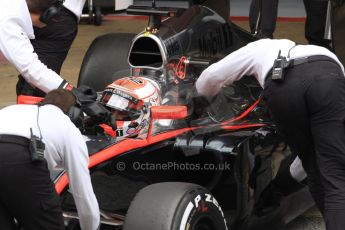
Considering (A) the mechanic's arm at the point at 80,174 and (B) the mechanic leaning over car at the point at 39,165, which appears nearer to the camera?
(B) the mechanic leaning over car at the point at 39,165

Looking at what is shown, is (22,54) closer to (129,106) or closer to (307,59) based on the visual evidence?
(129,106)

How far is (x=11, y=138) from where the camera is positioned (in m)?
2.93

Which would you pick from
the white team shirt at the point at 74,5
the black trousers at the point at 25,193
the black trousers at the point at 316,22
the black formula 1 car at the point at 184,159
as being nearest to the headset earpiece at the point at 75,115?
the black formula 1 car at the point at 184,159

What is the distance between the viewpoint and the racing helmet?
3.72 metres

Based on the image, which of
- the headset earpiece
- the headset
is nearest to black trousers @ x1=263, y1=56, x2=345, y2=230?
the headset earpiece

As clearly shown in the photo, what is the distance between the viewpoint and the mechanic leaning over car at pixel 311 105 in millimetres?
3346

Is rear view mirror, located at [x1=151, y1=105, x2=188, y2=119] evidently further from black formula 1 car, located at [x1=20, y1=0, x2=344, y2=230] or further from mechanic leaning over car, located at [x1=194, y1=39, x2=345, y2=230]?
mechanic leaning over car, located at [x1=194, y1=39, x2=345, y2=230]

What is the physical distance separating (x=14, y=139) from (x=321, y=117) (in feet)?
4.48

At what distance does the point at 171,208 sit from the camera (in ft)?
10.4

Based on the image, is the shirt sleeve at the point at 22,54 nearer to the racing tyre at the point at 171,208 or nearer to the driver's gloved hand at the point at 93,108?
the driver's gloved hand at the point at 93,108

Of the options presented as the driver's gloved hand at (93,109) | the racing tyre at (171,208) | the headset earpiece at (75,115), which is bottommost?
the racing tyre at (171,208)

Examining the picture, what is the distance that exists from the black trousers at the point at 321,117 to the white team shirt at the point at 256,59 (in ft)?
0.32

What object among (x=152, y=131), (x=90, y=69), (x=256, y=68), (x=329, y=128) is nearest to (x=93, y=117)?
(x=152, y=131)

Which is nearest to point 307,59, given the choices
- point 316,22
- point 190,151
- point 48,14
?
point 190,151
